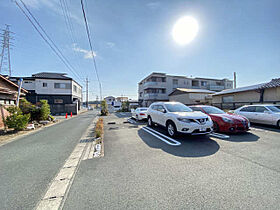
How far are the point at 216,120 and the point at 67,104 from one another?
26777 mm

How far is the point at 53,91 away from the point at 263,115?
31047mm

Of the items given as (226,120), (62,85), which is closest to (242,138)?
(226,120)

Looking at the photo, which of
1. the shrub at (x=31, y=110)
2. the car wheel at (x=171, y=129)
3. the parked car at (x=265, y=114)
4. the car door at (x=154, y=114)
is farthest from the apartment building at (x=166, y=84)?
the car wheel at (x=171, y=129)

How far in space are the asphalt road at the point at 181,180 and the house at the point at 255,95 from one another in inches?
479

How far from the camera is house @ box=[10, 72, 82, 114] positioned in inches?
916

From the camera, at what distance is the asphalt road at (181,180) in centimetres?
174

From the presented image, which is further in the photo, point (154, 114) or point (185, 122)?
point (154, 114)

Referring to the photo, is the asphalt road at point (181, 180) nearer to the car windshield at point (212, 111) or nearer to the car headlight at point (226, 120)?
the car headlight at point (226, 120)

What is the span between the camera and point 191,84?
32.2m

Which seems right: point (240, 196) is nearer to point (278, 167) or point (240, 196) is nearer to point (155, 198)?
point (155, 198)

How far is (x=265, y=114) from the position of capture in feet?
21.4

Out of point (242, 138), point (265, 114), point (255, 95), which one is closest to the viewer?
point (242, 138)

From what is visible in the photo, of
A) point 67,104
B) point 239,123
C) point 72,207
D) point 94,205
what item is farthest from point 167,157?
point 67,104

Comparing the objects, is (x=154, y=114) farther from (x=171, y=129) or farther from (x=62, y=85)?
(x=62, y=85)
